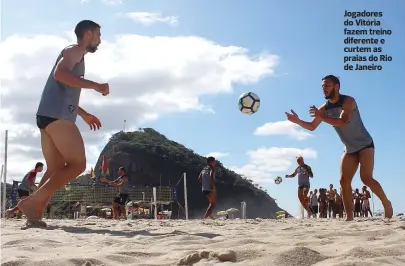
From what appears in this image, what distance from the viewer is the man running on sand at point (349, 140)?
18.1 ft

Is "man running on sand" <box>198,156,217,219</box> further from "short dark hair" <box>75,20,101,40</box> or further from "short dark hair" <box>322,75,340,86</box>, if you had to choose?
"short dark hair" <box>75,20,101,40</box>

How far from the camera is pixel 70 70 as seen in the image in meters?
3.97

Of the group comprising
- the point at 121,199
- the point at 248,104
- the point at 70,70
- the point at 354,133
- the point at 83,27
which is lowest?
the point at 121,199

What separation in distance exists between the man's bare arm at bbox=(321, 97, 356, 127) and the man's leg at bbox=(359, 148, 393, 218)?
1.56 ft

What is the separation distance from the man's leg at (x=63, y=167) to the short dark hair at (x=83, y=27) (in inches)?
32.8

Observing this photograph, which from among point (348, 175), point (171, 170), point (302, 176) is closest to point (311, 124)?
point (348, 175)

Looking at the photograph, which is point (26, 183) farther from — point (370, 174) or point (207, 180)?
point (370, 174)

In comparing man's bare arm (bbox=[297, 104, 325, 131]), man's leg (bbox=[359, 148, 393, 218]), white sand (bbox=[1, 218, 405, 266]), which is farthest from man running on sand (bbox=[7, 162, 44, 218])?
white sand (bbox=[1, 218, 405, 266])

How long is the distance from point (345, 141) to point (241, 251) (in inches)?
149

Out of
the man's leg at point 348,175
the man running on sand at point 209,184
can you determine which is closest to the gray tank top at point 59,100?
the man's leg at point 348,175

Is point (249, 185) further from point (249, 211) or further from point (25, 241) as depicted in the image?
point (25, 241)

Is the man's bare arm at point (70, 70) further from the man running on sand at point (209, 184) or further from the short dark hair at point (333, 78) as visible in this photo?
the man running on sand at point (209, 184)

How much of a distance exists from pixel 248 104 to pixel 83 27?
15.7 ft

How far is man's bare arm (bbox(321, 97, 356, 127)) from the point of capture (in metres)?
5.30
